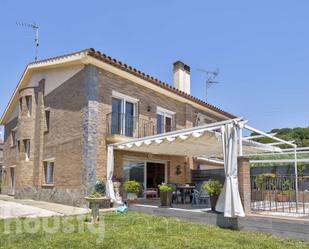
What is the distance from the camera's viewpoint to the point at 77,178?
21.2 metres

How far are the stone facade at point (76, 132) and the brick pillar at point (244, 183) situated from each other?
414 inches

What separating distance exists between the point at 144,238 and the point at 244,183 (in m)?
4.77

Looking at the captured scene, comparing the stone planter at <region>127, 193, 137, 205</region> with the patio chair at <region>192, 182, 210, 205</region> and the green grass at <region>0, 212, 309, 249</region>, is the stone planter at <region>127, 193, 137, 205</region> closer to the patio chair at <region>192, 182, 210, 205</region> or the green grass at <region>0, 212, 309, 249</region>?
the patio chair at <region>192, 182, 210, 205</region>

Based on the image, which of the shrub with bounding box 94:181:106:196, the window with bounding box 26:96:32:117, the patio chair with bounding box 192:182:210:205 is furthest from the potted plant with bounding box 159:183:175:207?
the window with bounding box 26:96:32:117

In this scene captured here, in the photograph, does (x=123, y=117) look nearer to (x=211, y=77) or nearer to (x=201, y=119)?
(x=201, y=119)

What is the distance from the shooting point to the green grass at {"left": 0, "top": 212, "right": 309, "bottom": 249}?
34.4 feet

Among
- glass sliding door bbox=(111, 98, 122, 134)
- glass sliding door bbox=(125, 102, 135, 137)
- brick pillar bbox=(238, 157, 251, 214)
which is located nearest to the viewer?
brick pillar bbox=(238, 157, 251, 214)

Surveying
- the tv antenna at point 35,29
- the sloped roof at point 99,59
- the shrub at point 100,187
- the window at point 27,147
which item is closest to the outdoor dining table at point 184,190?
the shrub at point 100,187

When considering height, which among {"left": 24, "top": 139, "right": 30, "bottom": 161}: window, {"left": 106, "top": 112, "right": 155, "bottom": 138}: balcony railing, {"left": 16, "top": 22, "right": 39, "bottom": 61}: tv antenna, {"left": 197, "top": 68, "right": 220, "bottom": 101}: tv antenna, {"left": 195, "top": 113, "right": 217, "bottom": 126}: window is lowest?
{"left": 24, "top": 139, "right": 30, "bottom": 161}: window

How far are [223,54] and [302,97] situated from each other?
14.6m

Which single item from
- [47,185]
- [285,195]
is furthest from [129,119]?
[285,195]

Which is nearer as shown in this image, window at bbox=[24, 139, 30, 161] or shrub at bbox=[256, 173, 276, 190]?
shrub at bbox=[256, 173, 276, 190]

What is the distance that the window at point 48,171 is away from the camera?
2506 centimetres

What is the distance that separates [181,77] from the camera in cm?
3306
